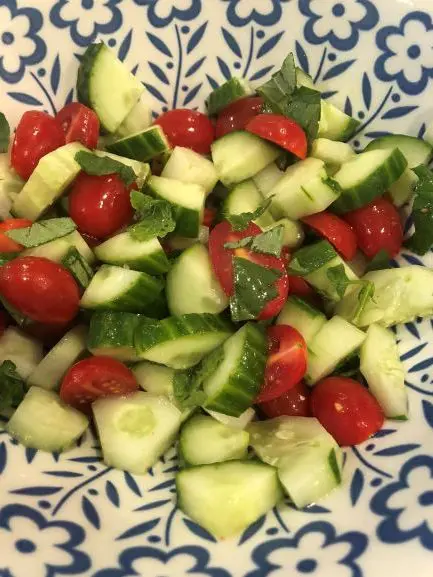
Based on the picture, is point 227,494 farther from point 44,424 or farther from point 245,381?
point 44,424

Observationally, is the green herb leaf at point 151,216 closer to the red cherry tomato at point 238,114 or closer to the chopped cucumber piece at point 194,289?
the chopped cucumber piece at point 194,289

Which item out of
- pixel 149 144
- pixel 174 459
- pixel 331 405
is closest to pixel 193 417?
pixel 174 459

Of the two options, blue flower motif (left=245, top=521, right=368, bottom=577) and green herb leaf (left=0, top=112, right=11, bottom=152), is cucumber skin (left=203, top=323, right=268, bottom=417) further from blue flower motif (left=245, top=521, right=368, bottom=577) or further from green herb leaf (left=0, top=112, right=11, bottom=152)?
green herb leaf (left=0, top=112, right=11, bottom=152)

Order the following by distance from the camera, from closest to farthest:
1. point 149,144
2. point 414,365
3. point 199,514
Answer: point 199,514, point 414,365, point 149,144

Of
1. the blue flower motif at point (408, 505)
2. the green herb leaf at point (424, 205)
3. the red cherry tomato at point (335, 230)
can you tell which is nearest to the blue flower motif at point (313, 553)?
the blue flower motif at point (408, 505)

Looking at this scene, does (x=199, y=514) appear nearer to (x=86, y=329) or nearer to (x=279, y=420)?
(x=279, y=420)
